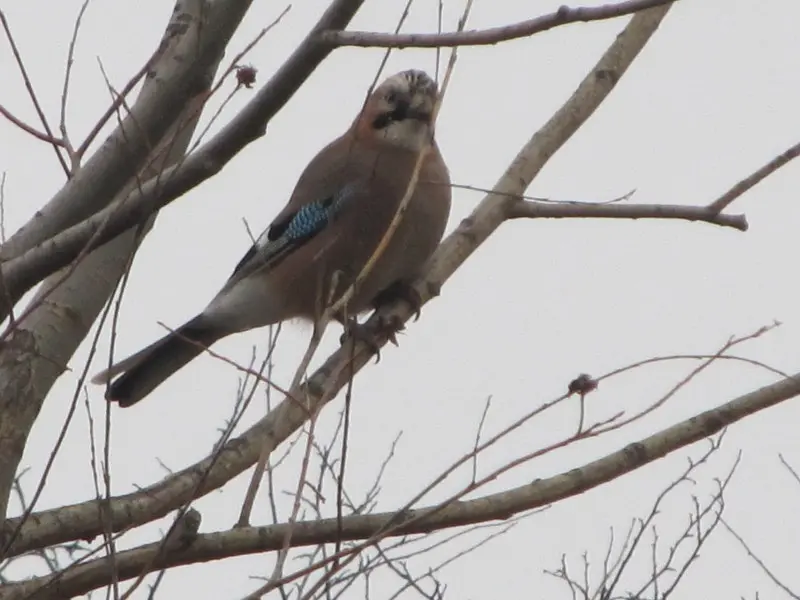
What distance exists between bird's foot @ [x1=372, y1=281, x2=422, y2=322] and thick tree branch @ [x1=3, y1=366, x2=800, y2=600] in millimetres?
1885

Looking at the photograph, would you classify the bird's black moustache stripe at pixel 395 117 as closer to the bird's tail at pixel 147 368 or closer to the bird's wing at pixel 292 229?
the bird's wing at pixel 292 229

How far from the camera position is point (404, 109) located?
5852 millimetres

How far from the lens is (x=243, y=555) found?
3.27 meters

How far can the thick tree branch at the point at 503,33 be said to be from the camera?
7.89 ft

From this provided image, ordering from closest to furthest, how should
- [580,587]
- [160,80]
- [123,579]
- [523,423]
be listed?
[523,423]
[123,579]
[160,80]
[580,587]

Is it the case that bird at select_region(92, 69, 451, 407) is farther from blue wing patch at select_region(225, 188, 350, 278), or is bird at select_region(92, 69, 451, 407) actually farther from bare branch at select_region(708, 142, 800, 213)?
bare branch at select_region(708, 142, 800, 213)

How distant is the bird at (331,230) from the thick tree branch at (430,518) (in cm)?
207

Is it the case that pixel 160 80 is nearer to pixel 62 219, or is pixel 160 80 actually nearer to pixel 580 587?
pixel 62 219

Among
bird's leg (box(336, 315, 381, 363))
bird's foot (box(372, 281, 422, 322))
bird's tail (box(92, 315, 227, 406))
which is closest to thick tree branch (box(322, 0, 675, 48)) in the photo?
bird's leg (box(336, 315, 381, 363))

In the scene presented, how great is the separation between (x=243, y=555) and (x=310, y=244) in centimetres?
268

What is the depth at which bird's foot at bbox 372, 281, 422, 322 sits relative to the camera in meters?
5.20

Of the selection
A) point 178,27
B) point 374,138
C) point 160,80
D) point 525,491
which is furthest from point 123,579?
point 374,138

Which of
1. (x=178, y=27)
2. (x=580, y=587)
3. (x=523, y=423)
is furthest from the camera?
(x=580, y=587)

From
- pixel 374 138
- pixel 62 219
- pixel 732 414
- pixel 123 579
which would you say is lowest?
pixel 123 579
